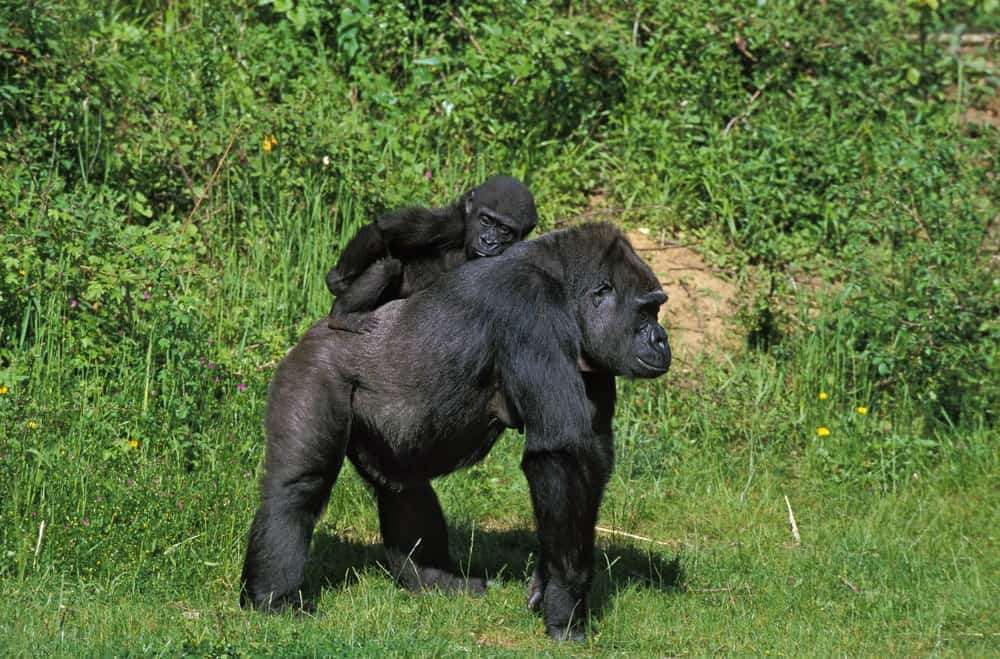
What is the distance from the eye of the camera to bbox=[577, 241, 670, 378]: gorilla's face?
4969mm

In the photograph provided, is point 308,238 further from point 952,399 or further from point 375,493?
point 952,399

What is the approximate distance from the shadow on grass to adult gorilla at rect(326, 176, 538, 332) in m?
1.15

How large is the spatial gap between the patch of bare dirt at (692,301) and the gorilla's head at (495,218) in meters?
2.31

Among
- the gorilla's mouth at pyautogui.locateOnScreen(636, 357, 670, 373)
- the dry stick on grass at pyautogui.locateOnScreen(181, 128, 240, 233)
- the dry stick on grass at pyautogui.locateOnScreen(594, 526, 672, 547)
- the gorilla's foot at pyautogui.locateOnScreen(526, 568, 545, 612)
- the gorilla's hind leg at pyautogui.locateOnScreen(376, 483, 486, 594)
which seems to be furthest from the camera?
the dry stick on grass at pyautogui.locateOnScreen(181, 128, 240, 233)

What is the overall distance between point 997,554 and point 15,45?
5.63 m

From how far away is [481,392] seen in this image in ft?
16.0

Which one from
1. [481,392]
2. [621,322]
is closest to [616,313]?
[621,322]

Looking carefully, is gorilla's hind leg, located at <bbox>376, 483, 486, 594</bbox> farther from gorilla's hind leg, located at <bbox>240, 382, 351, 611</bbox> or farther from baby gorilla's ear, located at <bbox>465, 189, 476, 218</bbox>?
baby gorilla's ear, located at <bbox>465, 189, 476, 218</bbox>

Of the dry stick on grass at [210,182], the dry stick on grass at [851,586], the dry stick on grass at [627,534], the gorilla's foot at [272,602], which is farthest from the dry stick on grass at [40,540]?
the dry stick on grass at [851,586]

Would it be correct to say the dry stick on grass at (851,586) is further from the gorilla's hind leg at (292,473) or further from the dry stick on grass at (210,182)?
the dry stick on grass at (210,182)

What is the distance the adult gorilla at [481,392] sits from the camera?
471cm

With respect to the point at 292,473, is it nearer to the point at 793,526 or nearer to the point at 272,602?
the point at 272,602

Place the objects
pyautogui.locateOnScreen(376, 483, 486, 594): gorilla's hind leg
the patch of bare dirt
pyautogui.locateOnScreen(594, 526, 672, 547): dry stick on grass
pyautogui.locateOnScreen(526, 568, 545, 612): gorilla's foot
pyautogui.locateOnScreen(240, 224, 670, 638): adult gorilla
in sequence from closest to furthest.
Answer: pyautogui.locateOnScreen(240, 224, 670, 638): adult gorilla, pyautogui.locateOnScreen(526, 568, 545, 612): gorilla's foot, pyautogui.locateOnScreen(376, 483, 486, 594): gorilla's hind leg, pyautogui.locateOnScreen(594, 526, 672, 547): dry stick on grass, the patch of bare dirt

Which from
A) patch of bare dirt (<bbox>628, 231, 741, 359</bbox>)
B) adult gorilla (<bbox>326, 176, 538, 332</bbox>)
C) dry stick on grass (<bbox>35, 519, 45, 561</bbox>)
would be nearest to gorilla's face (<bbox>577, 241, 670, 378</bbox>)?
adult gorilla (<bbox>326, 176, 538, 332</bbox>)
